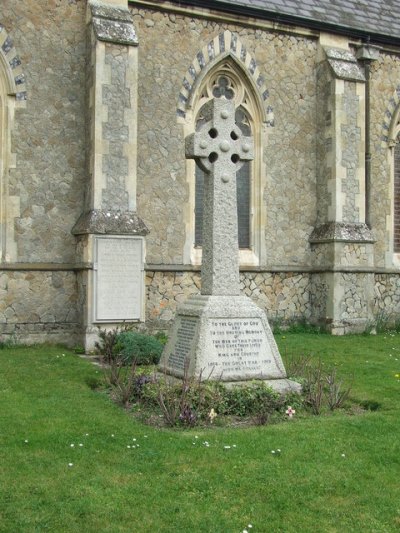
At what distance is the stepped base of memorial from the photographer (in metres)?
7.49

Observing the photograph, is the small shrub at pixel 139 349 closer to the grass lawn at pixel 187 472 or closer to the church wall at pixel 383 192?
the grass lawn at pixel 187 472

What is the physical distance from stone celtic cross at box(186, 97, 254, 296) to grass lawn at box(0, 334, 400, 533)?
6.17 feet

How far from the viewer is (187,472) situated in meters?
5.25

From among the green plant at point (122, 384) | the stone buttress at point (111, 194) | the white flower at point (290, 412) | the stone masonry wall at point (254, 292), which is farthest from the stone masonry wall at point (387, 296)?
the white flower at point (290, 412)

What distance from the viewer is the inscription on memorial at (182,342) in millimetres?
7691

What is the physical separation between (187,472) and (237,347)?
8.50 feet

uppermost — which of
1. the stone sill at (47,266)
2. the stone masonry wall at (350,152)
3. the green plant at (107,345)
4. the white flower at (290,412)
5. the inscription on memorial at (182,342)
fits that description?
the stone masonry wall at (350,152)

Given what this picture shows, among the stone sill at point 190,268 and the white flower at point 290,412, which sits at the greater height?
the stone sill at point 190,268

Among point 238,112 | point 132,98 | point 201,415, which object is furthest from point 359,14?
point 201,415

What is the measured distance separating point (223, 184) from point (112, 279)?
15.1 ft

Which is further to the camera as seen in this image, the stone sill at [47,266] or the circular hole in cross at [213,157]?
the stone sill at [47,266]

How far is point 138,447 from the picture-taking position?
5.88m

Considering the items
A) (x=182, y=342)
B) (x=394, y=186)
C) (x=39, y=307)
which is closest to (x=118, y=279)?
(x=39, y=307)

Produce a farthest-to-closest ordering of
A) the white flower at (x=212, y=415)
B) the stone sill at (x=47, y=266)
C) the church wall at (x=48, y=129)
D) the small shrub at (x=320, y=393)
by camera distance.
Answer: the church wall at (x=48, y=129)
the stone sill at (x=47, y=266)
the small shrub at (x=320, y=393)
the white flower at (x=212, y=415)
